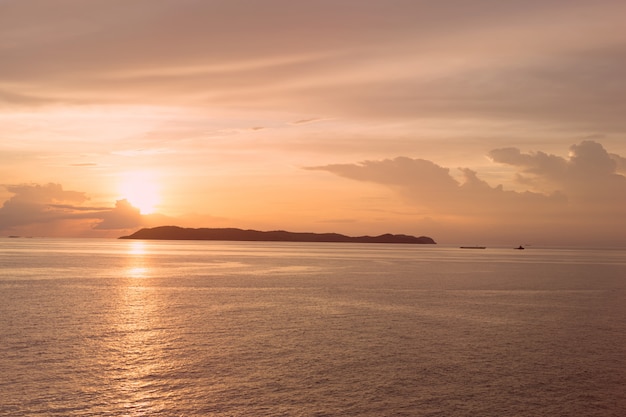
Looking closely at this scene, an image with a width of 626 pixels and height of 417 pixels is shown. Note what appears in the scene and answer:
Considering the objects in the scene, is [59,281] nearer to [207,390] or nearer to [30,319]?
[30,319]

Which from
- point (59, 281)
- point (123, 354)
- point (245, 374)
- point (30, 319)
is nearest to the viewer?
point (245, 374)

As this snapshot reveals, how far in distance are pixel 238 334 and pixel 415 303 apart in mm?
29642

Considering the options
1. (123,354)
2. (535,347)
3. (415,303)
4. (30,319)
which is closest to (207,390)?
(123,354)

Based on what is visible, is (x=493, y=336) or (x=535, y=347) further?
(x=493, y=336)

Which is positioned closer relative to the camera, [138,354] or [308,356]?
[308,356]

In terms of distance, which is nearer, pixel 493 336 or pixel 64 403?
pixel 64 403

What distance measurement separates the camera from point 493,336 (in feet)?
155

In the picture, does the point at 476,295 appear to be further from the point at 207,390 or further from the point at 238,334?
the point at 207,390

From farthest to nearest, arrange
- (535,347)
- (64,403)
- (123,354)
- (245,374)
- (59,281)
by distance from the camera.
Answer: (59,281)
(535,347)
(123,354)
(245,374)
(64,403)

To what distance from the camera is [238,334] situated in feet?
152

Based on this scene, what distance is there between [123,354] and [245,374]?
407 inches

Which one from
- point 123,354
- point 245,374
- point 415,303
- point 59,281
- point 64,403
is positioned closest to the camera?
point 64,403

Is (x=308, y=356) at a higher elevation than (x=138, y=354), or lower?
higher

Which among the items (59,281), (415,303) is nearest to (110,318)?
(415,303)
